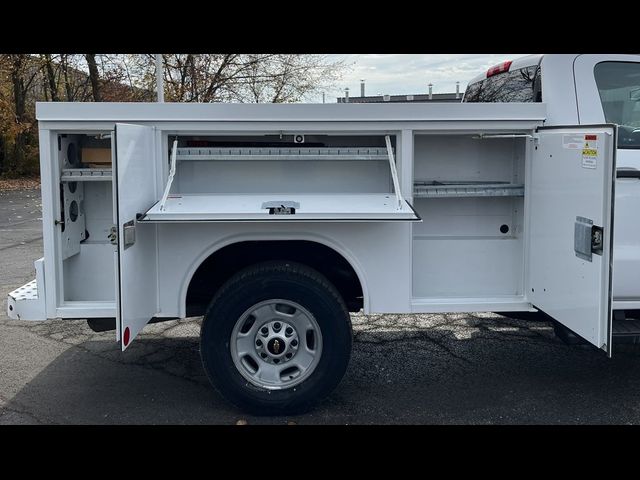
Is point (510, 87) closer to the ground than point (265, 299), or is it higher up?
higher up

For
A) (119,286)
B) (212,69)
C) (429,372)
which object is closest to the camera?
(119,286)

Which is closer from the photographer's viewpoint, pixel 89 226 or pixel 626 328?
pixel 626 328

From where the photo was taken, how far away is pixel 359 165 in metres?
4.40

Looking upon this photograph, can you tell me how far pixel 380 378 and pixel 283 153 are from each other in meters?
1.82

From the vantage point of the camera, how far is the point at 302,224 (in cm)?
406

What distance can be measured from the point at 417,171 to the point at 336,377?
147cm

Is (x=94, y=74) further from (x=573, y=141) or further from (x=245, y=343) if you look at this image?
(x=573, y=141)

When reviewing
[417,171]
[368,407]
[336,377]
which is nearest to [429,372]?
[368,407]

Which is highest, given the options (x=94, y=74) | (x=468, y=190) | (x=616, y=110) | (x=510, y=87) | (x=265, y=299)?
(x=94, y=74)

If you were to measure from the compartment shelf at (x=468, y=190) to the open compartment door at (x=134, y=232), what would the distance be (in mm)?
1656

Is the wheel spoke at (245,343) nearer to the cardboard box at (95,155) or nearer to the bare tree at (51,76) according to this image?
the cardboard box at (95,155)

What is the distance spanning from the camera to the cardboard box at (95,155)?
438cm

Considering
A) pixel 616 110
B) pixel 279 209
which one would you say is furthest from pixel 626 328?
pixel 279 209

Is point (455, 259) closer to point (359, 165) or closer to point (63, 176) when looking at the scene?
point (359, 165)
